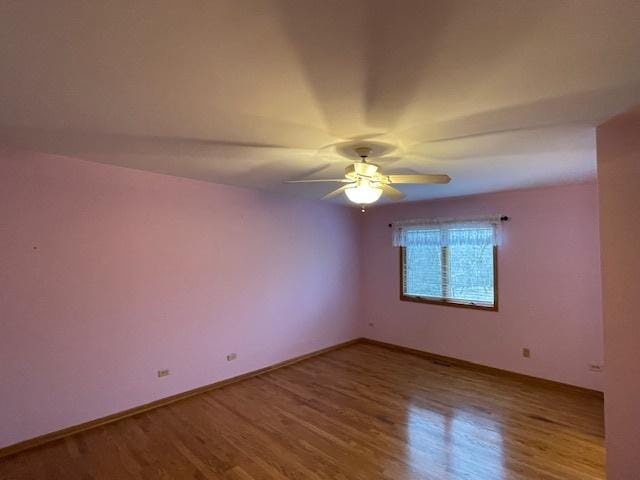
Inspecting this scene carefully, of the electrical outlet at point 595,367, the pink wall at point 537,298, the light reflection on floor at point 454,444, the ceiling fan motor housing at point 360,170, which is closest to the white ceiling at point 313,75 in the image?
the ceiling fan motor housing at point 360,170

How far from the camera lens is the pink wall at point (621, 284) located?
6.31 ft

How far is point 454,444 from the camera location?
8.73ft

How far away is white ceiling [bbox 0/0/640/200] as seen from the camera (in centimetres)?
114

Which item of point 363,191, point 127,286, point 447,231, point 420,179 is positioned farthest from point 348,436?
point 447,231

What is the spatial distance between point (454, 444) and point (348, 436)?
0.84m

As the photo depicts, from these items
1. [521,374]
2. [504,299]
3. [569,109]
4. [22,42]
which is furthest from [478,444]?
[22,42]

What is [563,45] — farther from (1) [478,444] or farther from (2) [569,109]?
(1) [478,444]

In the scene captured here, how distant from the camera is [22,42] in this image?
50.6 inches

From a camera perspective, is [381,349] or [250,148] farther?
[381,349]

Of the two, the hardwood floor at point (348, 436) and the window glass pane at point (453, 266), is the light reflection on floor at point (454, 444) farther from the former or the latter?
the window glass pane at point (453, 266)

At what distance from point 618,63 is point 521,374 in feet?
12.2

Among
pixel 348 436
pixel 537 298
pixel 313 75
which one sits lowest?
pixel 348 436

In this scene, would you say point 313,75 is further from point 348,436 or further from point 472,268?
point 472,268

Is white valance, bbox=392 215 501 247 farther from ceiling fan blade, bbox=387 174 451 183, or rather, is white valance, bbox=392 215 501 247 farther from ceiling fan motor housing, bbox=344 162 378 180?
ceiling fan motor housing, bbox=344 162 378 180
